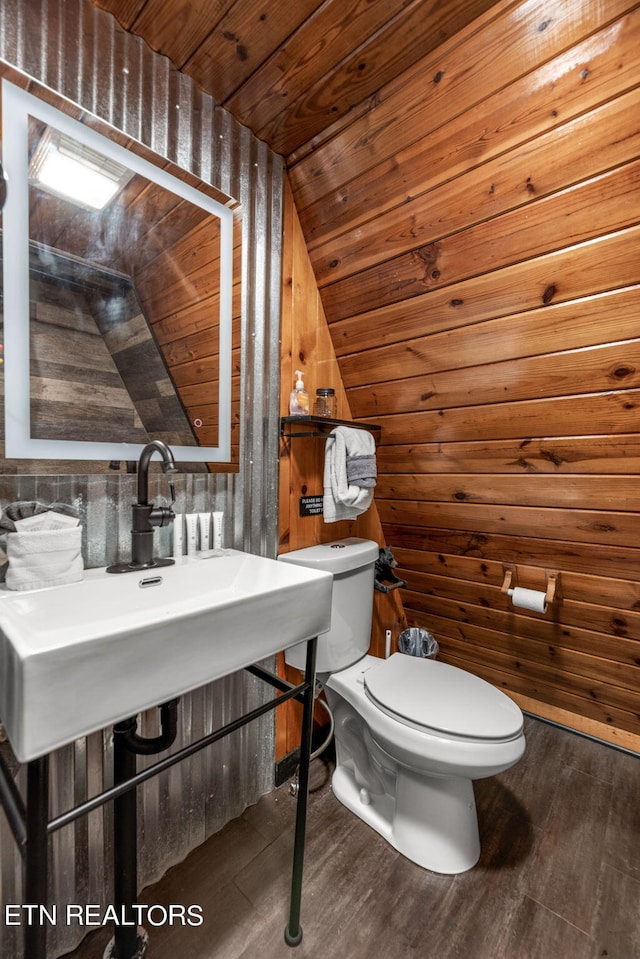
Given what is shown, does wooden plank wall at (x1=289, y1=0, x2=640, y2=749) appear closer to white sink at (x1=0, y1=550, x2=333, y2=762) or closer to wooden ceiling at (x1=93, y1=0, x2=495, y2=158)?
wooden ceiling at (x1=93, y1=0, x2=495, y2=158)

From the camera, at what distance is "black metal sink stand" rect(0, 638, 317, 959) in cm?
59

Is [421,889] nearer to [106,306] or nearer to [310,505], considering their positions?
[310,505]

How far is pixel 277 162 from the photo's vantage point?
1414 millimetres

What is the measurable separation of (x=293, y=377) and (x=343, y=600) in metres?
0.83

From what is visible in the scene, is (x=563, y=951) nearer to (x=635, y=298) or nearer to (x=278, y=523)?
(x=278, y=523)

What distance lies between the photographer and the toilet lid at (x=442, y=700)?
1.15 metres

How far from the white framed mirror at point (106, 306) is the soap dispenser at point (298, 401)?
246 mm

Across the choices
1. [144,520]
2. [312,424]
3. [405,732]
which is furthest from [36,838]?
[312,424]

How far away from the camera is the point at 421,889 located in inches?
45.8

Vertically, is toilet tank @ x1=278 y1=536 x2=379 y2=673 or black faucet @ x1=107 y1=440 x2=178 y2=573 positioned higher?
black faucet @ x1=107 y1=440 x2=178 y2=573

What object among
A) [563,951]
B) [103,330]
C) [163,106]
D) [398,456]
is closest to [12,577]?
[103,330]

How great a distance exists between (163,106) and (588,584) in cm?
203

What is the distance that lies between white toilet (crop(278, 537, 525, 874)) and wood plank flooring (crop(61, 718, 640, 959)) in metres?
0.08

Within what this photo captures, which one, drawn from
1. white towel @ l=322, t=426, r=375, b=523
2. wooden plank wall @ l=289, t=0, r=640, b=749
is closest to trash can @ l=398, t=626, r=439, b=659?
wooden plank wall @ l=289, t=0, r=640, b=749
